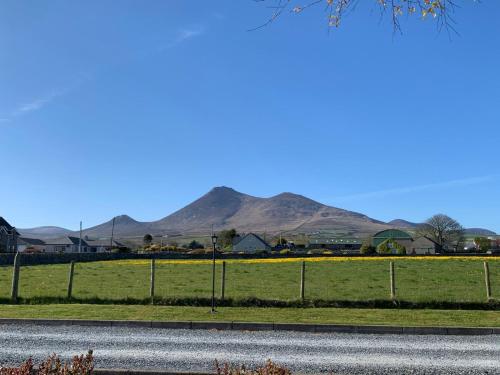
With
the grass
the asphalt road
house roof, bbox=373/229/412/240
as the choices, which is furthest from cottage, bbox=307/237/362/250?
the asphalt road

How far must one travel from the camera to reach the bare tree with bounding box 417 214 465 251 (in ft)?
387

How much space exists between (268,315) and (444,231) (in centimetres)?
11427

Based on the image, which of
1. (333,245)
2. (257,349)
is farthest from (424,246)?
(257,349)

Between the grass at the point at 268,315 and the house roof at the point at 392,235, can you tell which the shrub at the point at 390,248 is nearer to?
the grass at the point at 268,315

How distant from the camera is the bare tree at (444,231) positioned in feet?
387

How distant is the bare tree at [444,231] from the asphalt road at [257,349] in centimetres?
11287

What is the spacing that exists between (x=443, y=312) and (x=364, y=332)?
4474 millimetres

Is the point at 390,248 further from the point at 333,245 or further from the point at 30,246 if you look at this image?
the point at 30,246

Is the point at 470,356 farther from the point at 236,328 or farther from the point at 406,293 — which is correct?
the point at 406,293

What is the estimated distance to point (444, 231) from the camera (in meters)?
119

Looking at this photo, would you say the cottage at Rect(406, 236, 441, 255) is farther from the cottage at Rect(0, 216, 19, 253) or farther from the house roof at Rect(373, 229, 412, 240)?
the cottage at Rect(0, 216, 19, 253)

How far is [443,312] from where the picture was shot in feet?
51.7

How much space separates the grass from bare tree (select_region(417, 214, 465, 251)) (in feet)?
355

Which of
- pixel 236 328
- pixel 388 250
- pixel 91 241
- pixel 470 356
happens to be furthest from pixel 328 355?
pixel 91 241
